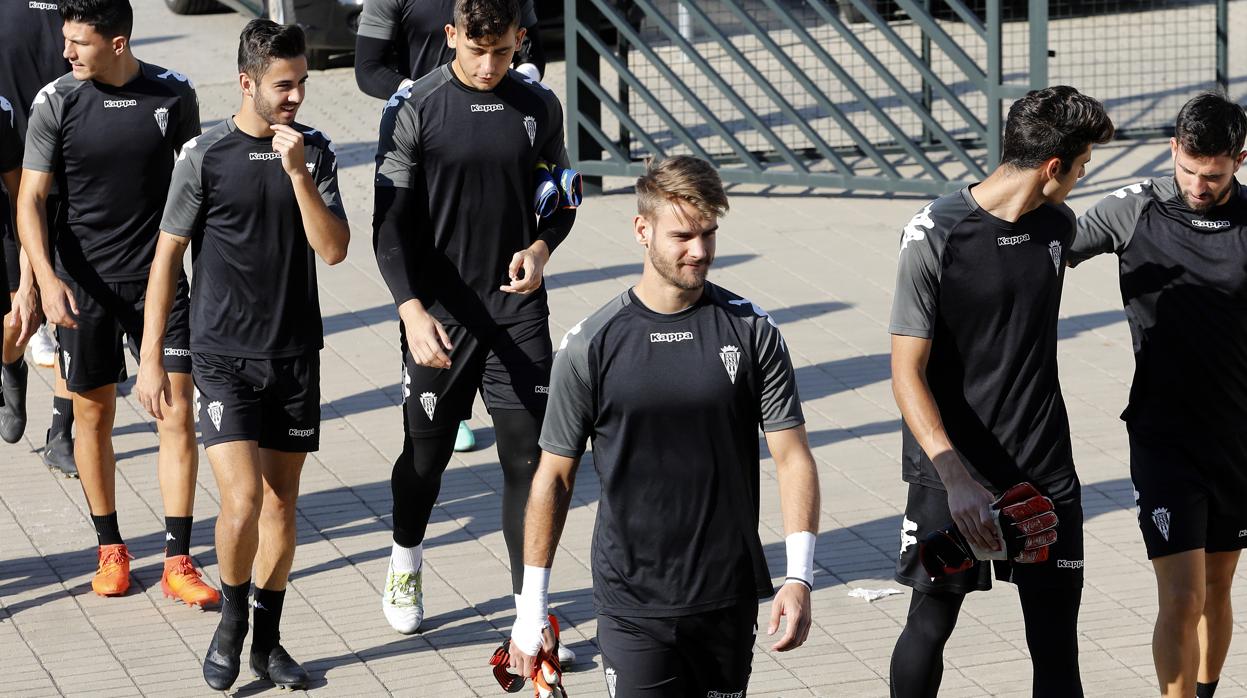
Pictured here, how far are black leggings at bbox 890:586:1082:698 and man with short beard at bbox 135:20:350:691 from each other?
2.16 m

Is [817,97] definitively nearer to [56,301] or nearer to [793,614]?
[56,301]

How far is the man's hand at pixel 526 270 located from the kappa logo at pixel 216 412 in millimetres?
1038

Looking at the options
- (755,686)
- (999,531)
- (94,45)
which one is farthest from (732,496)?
(94,45)

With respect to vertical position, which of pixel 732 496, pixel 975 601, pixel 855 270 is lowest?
pixel 855 270

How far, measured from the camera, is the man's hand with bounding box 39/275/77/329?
21.8 ft

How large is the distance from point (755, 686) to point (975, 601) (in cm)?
114

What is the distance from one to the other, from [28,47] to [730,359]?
5501mm

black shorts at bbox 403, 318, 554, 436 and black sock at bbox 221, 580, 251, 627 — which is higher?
black shorts at bbox 403, 318, 554, 436

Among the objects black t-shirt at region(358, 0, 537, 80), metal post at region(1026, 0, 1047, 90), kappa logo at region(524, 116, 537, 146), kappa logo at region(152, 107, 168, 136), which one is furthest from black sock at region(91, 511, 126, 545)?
metal post at region(1026, 0, 1047, 90)

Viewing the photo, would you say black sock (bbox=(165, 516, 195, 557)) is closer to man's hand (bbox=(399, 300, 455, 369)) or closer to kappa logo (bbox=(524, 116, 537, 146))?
man's hand (bbox=(399, 300, 455, 369))

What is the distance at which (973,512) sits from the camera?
15.6ft

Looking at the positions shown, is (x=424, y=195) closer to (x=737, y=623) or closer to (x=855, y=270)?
(x=737, y=623)

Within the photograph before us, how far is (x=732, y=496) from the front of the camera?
443 centimetres

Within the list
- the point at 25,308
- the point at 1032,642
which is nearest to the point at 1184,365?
the point at 1032,642
